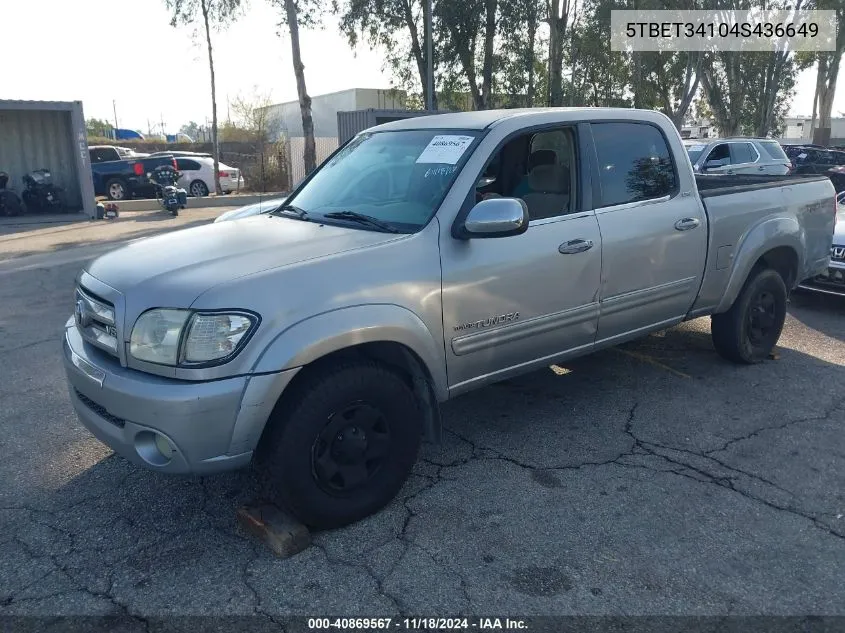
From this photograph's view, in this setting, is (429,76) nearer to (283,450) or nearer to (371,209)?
(371,209)

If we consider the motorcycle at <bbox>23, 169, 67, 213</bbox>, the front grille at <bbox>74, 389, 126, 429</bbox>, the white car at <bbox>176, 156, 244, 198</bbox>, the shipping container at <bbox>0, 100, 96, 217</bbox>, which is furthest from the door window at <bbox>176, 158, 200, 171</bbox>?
the front grille at <bbox>74, 389, 126, 429</bbox>

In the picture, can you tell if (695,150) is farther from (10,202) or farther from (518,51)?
(10,202)

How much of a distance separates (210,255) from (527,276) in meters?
1.64

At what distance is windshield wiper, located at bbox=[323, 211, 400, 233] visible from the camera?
11.8ft

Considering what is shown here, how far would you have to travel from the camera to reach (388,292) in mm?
3246

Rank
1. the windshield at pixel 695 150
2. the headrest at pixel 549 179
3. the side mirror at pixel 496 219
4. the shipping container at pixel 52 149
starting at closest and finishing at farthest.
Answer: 1. the side mirror at pixel 496 219
2. the headrest at pixel 549 179
3. the windshield at pixel 695 150
4. the shipping container at pixel 52 149

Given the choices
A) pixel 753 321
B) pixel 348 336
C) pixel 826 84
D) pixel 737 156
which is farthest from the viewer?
pixel 826 84

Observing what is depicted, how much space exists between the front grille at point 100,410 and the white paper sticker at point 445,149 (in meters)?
2.07

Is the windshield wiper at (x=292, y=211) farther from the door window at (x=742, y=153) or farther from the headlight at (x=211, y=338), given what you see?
the door window at (x=742, y=153)

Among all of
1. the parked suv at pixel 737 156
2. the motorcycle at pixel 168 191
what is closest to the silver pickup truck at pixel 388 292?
the parked suv at pixel 737 156

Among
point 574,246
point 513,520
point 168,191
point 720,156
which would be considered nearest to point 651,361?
point 574,246

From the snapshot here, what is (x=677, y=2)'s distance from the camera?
26016 mm

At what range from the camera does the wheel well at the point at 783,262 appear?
18.0 ft

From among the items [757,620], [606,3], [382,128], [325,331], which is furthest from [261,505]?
[606,3]
